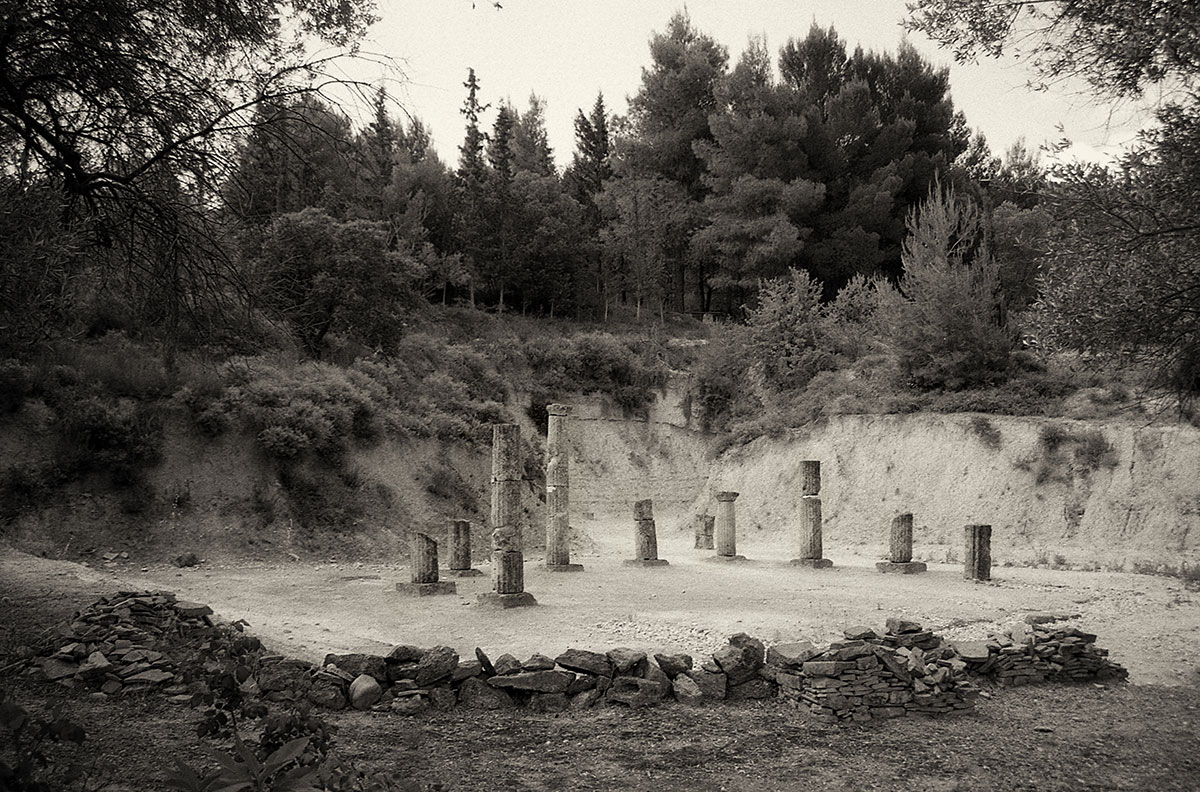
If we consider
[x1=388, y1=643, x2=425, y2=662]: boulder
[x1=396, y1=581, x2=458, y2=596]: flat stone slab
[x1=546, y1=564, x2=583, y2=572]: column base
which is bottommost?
[x1=546, y1=564, x2=583, y2=572]: column base

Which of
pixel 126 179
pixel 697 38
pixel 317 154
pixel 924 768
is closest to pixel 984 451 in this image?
pixel 924 768

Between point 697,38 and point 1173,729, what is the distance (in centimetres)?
5292

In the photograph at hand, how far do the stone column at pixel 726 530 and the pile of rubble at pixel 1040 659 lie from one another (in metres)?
13.0

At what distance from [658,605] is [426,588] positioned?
4.71 m

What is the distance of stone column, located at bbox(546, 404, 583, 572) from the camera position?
20.5 meters

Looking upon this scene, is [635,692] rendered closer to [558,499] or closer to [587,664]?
[587,664]

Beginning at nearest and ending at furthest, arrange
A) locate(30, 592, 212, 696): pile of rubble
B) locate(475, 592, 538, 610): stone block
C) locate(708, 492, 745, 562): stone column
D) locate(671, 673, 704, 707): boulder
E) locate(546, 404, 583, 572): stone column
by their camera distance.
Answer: locate(30, 592, 212, 696): pile of rubble, locate(671, 673, 704, 707): boulder, locate(475, 592, 538, 610): stone block, locate(546, 404, 583, 572): stone column, locate(708, 492, 745, 562): stone column

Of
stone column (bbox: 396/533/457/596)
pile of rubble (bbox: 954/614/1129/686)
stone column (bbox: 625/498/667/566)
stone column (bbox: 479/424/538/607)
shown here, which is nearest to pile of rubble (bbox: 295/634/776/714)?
pile of rubble (bbox: 954/614/1129/686)

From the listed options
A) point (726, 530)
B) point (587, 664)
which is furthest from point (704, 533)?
point (587, 664)

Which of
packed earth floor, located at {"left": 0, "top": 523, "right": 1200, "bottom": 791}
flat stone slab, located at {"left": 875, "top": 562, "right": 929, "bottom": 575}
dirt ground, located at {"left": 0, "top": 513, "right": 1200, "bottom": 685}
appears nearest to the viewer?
packed earth floor, located at {"left": 0, "top": 523, "right": 1200, "bottom": 791}

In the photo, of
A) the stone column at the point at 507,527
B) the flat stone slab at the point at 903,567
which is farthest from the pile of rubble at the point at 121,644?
the flat stone slab at the point at 903,567

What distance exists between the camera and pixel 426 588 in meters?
16.5

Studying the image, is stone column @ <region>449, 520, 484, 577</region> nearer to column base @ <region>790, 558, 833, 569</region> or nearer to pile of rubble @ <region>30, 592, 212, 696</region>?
pile of rubble @ <region>30, 592, 212, 696</region>

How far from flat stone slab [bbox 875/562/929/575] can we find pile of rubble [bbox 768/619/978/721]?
11.4 meters
